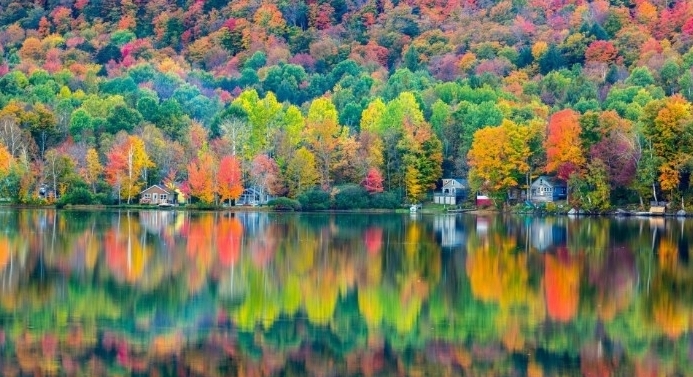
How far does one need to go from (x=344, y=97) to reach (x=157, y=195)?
36.5 m

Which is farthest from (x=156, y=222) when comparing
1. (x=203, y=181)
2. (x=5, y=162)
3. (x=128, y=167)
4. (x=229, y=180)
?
(x=5, y=162)

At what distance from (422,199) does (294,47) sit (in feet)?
258

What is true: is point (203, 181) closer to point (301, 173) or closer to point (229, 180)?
point (229, 180)

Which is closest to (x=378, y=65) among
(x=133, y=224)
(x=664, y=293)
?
(x=133, y=224)

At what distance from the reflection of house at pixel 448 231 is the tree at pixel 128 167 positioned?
26.0 meters

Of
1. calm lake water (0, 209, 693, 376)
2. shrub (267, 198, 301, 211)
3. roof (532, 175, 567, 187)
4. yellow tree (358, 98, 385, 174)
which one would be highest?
yellow tree (358, 98, 385, 174)

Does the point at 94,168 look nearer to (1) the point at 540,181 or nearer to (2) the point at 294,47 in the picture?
(1) the point at 540,181

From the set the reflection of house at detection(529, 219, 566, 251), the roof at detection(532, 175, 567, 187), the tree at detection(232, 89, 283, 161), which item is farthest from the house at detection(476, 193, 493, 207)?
the tree at detection(232, 89, 283, 161)

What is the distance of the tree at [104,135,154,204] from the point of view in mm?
85062

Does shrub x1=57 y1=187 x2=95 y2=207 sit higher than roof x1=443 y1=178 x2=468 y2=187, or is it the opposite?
roof x1=443 y1=178 x2=468 y2=187

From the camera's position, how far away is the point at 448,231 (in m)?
56.2

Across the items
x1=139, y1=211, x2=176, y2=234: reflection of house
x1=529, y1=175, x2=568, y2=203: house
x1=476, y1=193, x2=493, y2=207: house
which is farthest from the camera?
x1=476, y1=193, x2=493, y2=207: house

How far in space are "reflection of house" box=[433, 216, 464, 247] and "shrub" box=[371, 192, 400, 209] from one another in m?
9.91

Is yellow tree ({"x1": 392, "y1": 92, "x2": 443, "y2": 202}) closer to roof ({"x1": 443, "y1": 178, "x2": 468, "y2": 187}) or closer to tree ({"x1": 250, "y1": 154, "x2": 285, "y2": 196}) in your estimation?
roof ({"x1": 443, "y1": 178, "x2": 468, "y2": 187})
